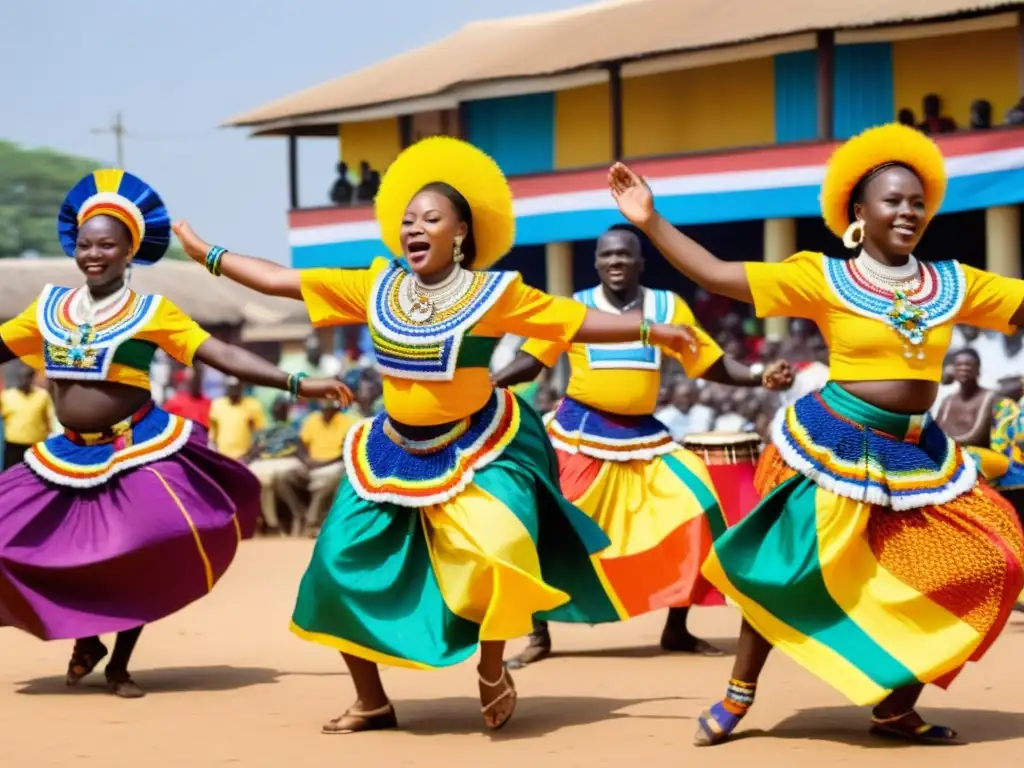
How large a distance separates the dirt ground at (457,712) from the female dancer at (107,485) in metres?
0.43

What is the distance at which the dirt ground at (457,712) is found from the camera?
7480 millimetres

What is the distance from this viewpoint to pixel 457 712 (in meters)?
8.62

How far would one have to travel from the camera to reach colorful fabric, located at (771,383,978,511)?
757 cm

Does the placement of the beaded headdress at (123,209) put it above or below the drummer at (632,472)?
above

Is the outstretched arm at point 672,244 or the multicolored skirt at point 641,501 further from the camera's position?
the multicolored skirt at point 641,501

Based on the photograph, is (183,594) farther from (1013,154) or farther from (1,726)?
(1013,154)

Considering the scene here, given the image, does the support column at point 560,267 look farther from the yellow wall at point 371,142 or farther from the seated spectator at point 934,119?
the seated spectator at point 934,119

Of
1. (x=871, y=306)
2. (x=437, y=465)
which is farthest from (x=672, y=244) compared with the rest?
(x=437, y=465)

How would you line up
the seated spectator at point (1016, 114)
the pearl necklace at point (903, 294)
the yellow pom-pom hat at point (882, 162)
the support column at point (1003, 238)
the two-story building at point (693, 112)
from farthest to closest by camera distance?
the two-story building at point (693, 112) < the support column at point (1003, 238) < the seated spectator at point (1016, 114) < the yellow pom-pom hat at point (882, 162) < the pearl necklace at point (903, 294)

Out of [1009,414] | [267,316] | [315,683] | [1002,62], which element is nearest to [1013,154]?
[1002,62]

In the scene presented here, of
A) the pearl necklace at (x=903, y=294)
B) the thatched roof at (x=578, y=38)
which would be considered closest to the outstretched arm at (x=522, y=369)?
the pearl necklace at (x=903, y=294)

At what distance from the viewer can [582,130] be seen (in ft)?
110

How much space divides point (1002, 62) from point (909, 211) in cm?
2028

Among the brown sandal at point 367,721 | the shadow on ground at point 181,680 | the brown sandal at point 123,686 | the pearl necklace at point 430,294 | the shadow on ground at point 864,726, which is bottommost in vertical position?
the shadow on ground at point 181,680
